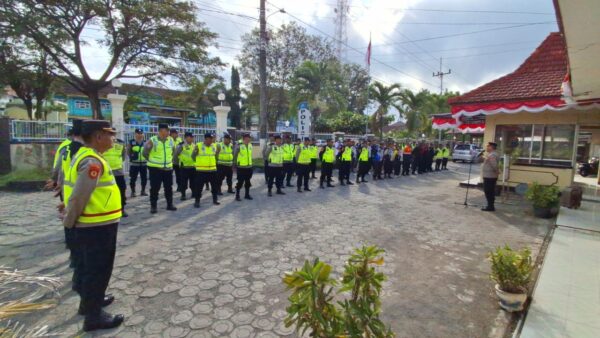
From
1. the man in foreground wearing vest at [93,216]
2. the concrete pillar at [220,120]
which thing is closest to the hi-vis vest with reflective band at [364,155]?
the concrete pillar at [220,120]

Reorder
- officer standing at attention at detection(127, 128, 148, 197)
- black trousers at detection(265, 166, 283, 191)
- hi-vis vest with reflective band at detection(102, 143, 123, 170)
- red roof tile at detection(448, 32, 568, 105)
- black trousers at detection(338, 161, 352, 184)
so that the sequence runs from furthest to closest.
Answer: black trousers at detection(338, 161, 352, 184)
black trousers at detection(265, 166, 283, 191)
red roof tile at detection(448, 32, 568, 105)
officer standing at attention at detection(127, 128, 148, 197)
hi-vis vest with reflective band at detection(102, 143, 123, 170)

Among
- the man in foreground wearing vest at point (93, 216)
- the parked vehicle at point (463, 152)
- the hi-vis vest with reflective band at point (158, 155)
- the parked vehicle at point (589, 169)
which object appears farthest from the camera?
the parked vehicle at point (463, 152)

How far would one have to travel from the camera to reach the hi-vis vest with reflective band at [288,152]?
9.93 metres

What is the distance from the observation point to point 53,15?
1395cm

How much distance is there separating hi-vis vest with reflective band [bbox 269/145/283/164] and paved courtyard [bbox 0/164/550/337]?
1.41m

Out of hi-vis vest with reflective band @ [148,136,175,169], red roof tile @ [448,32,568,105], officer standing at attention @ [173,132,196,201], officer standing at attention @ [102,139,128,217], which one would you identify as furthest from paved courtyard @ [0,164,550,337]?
red roof tile @ [448,32,568,105]

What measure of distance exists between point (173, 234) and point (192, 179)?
3.14 metres

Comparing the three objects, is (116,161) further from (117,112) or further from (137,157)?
(117,112)

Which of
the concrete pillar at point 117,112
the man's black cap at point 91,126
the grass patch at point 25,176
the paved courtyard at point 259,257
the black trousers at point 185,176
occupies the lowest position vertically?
the paved courtyard at point 259,257

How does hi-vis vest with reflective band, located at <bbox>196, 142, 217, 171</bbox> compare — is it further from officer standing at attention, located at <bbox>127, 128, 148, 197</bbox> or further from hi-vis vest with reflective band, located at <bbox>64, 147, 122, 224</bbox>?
hi-vis vest with reflective band, located at <bbox>64, 147, 122, 224</bbox>

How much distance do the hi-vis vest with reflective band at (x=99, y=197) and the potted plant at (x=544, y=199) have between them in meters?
8.41

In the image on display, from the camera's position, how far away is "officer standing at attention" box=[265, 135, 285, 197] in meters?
8.99

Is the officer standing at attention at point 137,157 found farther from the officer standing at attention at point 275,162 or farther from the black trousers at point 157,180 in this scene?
the officer standing at attention at point 275,162

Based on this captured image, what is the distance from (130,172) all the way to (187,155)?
5.70 feet
